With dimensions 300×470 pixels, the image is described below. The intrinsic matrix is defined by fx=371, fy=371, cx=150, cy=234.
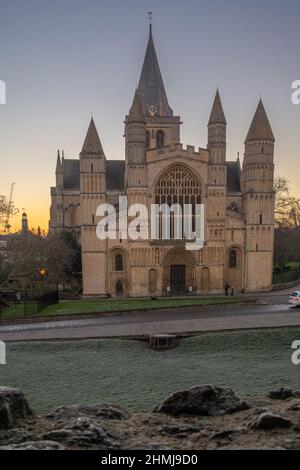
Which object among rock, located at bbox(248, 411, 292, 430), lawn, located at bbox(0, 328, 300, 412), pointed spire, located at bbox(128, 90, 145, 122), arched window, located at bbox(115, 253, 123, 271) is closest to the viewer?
rock, located at bbox(248, 411, 292, 430)

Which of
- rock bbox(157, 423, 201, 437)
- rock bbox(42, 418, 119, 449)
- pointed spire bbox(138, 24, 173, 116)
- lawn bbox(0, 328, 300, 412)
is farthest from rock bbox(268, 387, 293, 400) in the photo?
pointed spire bbox(138, 24, 173, 116)

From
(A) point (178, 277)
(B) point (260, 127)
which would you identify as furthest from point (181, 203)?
(B) point (260, 127)

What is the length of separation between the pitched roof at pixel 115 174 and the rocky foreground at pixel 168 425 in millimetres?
34834

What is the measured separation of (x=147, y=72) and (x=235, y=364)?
38.7 m

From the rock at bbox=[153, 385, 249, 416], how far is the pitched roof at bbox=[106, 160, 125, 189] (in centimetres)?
3466

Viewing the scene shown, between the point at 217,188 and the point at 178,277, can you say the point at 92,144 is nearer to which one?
the point at 217,188

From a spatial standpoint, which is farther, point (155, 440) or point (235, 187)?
point (235, 187)

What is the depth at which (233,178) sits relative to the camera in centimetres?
4375

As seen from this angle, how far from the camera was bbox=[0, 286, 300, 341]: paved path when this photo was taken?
17891 millimetres

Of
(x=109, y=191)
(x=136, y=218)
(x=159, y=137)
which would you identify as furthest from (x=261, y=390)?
(x=159, y=137)

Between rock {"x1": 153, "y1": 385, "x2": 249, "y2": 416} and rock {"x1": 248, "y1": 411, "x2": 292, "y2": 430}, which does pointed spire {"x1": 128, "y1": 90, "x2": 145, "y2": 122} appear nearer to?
rock {"x1": 153, "y1": 385, "x2": 249, "y2": 416}

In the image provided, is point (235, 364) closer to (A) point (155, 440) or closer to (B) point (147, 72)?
(A) point (155, 440)

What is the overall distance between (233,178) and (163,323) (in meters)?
28.0
